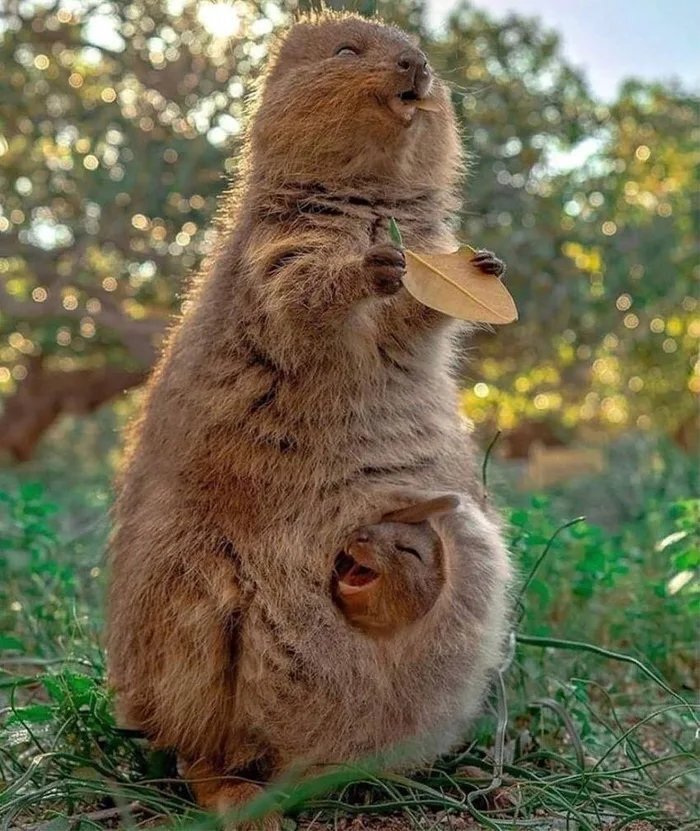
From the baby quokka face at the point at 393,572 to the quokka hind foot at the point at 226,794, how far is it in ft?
1.36

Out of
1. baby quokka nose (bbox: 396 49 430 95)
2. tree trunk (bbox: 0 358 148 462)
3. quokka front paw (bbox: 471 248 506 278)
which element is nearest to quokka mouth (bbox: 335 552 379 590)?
quokka front paw (bbox: 471 248 506 278)

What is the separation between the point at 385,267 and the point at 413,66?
0.61m

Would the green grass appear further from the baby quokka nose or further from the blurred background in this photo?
the baby quokka nose

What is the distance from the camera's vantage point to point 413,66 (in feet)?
7.77

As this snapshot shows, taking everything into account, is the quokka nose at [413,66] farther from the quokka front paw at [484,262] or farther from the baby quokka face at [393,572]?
the baby quokka face at [393,572]

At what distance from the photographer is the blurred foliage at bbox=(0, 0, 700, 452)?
5391 mm

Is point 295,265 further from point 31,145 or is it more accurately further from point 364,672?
point 31,145

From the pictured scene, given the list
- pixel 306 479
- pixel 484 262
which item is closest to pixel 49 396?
pixel 306 479

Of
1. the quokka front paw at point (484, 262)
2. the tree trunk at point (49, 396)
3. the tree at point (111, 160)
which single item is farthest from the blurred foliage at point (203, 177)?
the quokka front paw at point (484, 262)

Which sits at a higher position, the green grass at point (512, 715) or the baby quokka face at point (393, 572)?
the baby quokka face at point (393, 572)

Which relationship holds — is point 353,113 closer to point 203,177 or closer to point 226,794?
point 226,794

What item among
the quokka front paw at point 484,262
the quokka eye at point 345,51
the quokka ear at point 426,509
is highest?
the quokka eye at point 345,51

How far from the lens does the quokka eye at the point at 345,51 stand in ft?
8.36

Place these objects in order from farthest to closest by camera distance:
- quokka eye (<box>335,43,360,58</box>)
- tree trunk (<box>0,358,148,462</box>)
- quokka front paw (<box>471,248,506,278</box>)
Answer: tree trunk (<box>0,358,148,462</box>) → quokka eye (<box>335,43,360,58</box>) → quokka front paw (<box>471,248,506,278</box>)
